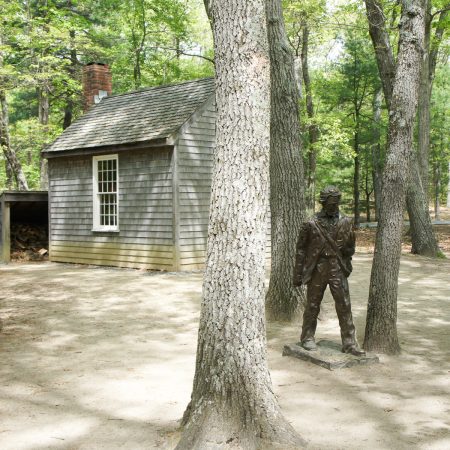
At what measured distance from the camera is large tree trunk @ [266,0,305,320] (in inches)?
341

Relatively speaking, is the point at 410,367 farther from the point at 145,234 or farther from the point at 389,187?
the point at 145,234

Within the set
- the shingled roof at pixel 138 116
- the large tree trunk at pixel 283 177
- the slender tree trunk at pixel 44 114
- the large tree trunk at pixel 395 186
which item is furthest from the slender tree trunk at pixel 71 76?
the large tree trunk at pixel 395 186

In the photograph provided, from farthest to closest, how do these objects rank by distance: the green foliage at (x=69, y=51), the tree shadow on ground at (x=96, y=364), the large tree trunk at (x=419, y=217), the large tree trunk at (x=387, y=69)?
the green foliage at (x=69, y=51) → the large tree trunk at (x=419, y=217) → the large tree trunk at (x=387, y=69) → the tree shadow on ground at (x=96, y=364)

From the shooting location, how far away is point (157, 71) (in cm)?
3080

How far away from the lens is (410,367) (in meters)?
6.41

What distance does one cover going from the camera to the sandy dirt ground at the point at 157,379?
181 inches

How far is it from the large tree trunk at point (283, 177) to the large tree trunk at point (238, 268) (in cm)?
449

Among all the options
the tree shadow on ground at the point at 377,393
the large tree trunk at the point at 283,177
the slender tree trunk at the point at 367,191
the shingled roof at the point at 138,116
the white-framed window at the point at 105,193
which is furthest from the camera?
the slender tree trunk at the point at 367,191

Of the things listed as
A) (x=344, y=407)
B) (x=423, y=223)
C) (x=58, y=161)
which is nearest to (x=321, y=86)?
(x=423, y=223)

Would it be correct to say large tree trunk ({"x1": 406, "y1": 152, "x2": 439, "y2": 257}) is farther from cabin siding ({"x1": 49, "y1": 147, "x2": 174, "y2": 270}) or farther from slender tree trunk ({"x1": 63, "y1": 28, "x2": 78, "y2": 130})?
slender tree trunk ({"x1": 63, "y1": 28, "x2": 78, "y2": 130})

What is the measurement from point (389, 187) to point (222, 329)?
3.55 meters

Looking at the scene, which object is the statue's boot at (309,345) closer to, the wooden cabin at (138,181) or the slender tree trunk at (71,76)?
the wooden cabin at (138,181)

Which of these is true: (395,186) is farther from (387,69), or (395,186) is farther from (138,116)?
(138,116)

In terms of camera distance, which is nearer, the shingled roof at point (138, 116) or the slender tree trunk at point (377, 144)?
the shingled roof at point (138, 116)
